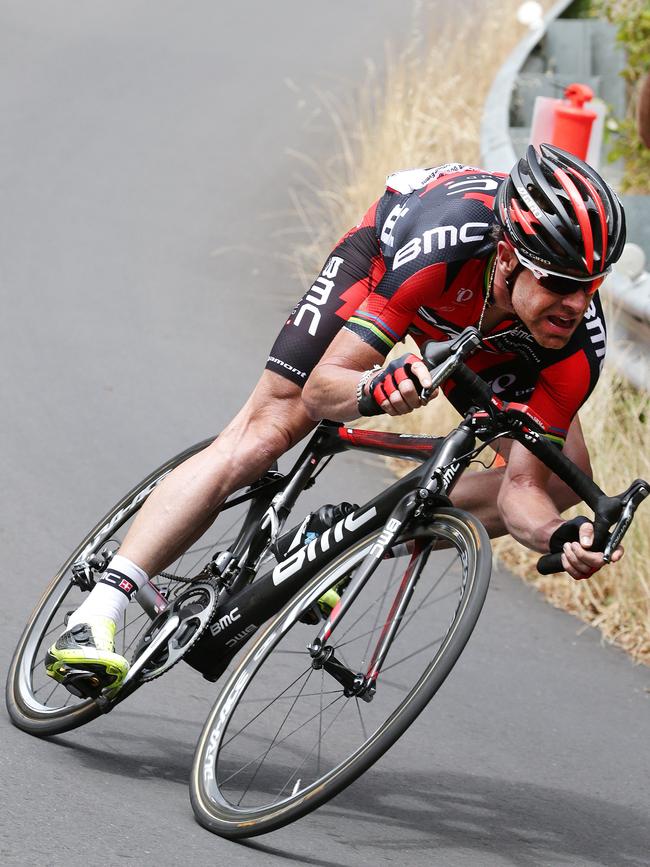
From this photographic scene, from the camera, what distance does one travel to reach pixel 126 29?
15922 millimetres

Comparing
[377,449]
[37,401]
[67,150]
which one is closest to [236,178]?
[67,150]

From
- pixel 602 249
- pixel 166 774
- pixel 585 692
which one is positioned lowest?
pixel 585 692

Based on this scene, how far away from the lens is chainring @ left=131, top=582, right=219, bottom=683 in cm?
437

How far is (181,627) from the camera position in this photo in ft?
14.5

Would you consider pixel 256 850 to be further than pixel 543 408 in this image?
No

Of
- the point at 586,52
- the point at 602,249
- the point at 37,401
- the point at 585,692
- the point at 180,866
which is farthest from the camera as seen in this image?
the point at 586,52

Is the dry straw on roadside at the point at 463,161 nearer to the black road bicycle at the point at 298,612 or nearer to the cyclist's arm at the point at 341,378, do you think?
the black road bicycle at the point at 298,612

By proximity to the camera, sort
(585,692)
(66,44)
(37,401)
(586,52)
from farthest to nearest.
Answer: (66,44) → (586,52) → (37,401) → (585,692)

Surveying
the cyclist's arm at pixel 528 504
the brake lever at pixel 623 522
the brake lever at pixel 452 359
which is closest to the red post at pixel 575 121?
the cyclist's arm at pixel 528 504

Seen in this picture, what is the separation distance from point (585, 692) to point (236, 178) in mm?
7754

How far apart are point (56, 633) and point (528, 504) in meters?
1.86

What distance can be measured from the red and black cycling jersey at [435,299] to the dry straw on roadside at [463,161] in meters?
1.93

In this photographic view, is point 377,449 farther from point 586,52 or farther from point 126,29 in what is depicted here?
point 126,29

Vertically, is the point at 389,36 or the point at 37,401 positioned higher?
the point at 389,36
